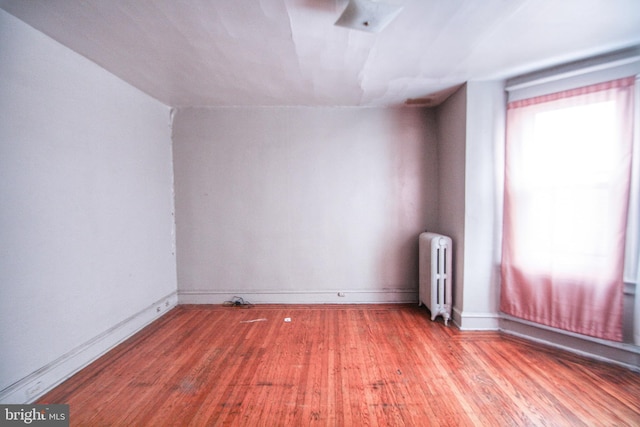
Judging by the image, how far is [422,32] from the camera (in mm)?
1673

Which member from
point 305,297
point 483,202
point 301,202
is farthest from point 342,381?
point 483,202

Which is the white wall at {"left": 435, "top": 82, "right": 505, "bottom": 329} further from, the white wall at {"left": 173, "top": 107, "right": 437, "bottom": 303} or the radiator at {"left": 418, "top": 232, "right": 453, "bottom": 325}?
the white wall at {"left": 173, "top": 107, "right": 437, "bottom": 303}

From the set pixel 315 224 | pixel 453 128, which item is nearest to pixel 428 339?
pixel 315 224

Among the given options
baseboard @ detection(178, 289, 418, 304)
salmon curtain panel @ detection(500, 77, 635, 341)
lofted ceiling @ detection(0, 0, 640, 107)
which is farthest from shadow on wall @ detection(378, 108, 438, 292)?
salmon curtain panel @ detection(500, 77, 635, 341)

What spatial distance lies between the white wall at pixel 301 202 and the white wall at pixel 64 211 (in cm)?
57

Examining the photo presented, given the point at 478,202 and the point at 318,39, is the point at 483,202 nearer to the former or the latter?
the point at 478,202

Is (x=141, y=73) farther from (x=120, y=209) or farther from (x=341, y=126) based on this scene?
(x=341, y=126)

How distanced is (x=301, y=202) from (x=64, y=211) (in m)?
2.14

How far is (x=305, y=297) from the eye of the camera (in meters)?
3.15

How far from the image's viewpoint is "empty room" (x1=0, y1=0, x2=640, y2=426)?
1.53 metres

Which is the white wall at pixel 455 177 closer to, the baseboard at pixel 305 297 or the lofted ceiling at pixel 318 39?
the lofted ceiling at pixel 318 39

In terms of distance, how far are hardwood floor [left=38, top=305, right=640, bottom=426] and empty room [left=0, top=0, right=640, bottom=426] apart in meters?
0.02

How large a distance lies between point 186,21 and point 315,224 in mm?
2255

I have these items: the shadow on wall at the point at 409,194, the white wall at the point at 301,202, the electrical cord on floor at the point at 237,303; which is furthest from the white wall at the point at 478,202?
the electrical cord on floor at the point at 237,303
